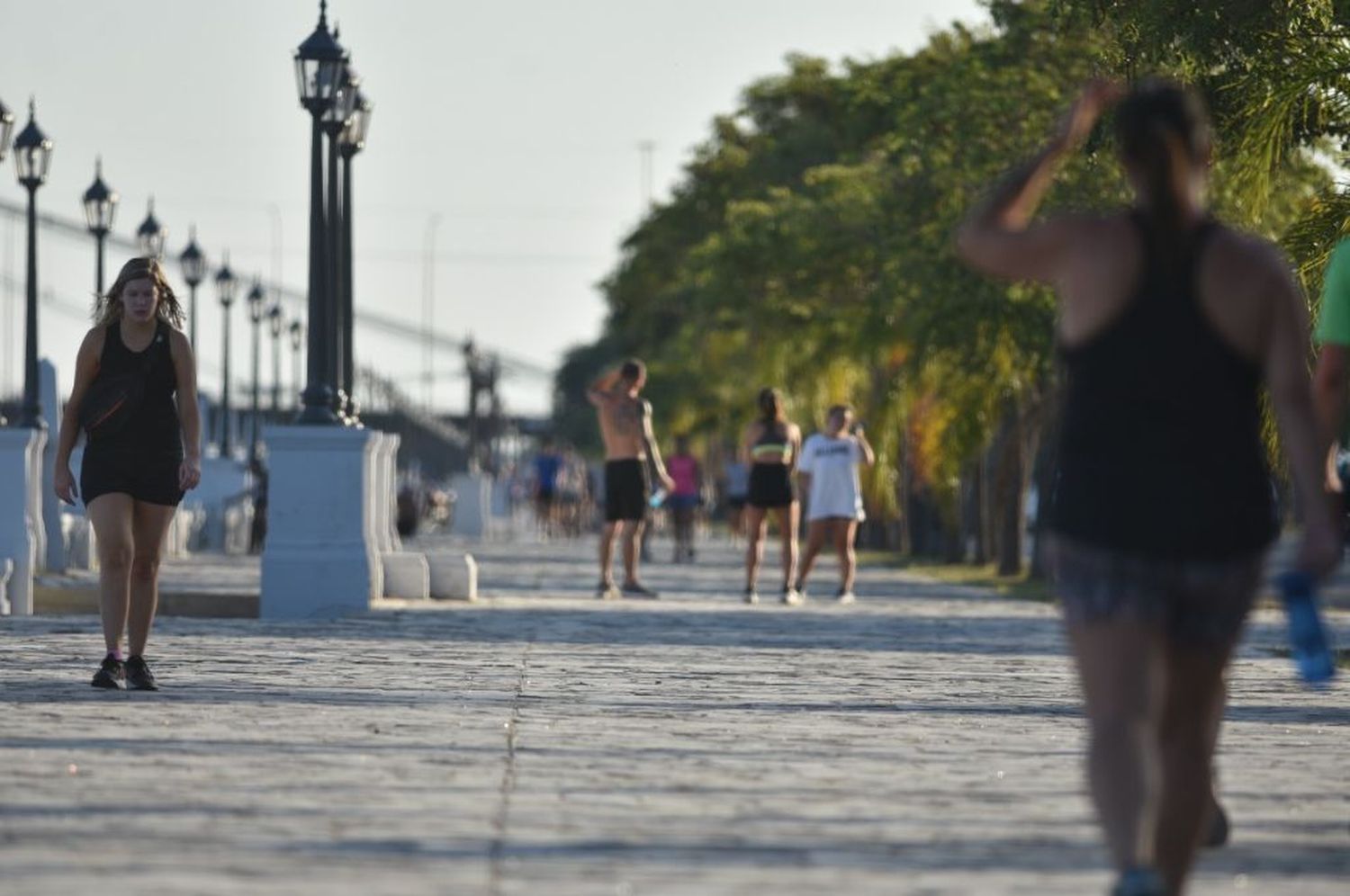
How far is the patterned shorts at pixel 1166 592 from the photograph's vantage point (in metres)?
6.07

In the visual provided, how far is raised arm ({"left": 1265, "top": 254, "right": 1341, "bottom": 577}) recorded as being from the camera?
622 centimetres

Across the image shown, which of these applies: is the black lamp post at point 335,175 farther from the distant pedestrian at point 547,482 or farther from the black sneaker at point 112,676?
the distant pedestrian at point 547,482

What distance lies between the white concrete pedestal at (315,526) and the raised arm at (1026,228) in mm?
13353

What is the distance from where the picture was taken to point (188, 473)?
11969mm

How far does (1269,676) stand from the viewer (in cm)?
1506

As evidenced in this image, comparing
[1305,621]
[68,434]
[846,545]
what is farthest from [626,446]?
[1305,621]

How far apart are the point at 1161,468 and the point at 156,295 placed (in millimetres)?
6688

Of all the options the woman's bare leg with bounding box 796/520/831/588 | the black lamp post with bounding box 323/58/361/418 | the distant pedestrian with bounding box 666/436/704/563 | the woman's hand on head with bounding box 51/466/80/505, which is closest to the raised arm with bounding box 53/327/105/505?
the woman's hand on head with bounding box 51/466/80/505

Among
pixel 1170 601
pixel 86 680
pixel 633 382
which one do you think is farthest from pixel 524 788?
pixel 633 382

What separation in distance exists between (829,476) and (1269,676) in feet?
30.8

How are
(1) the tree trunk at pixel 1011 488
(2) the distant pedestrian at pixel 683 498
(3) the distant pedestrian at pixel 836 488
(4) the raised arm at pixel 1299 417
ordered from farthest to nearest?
(2) the distant pedestrian at pixel 683 498 < (1) the tree trunk at pixel 1011 488 < (3) the distant pedestrian at pixel 836 488 < (4) the raised arm at pixel 1299 417

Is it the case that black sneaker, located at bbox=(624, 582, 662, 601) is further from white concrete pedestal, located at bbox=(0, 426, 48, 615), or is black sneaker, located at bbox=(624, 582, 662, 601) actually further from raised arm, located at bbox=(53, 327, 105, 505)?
raised arm, located at bbox=(53, 327, 105, 505)

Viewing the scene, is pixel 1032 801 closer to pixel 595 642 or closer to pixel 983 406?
pixel 595 642

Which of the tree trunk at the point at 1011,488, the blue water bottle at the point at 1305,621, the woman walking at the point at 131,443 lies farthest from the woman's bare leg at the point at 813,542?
the blue water bottle at the point at 1305,621
